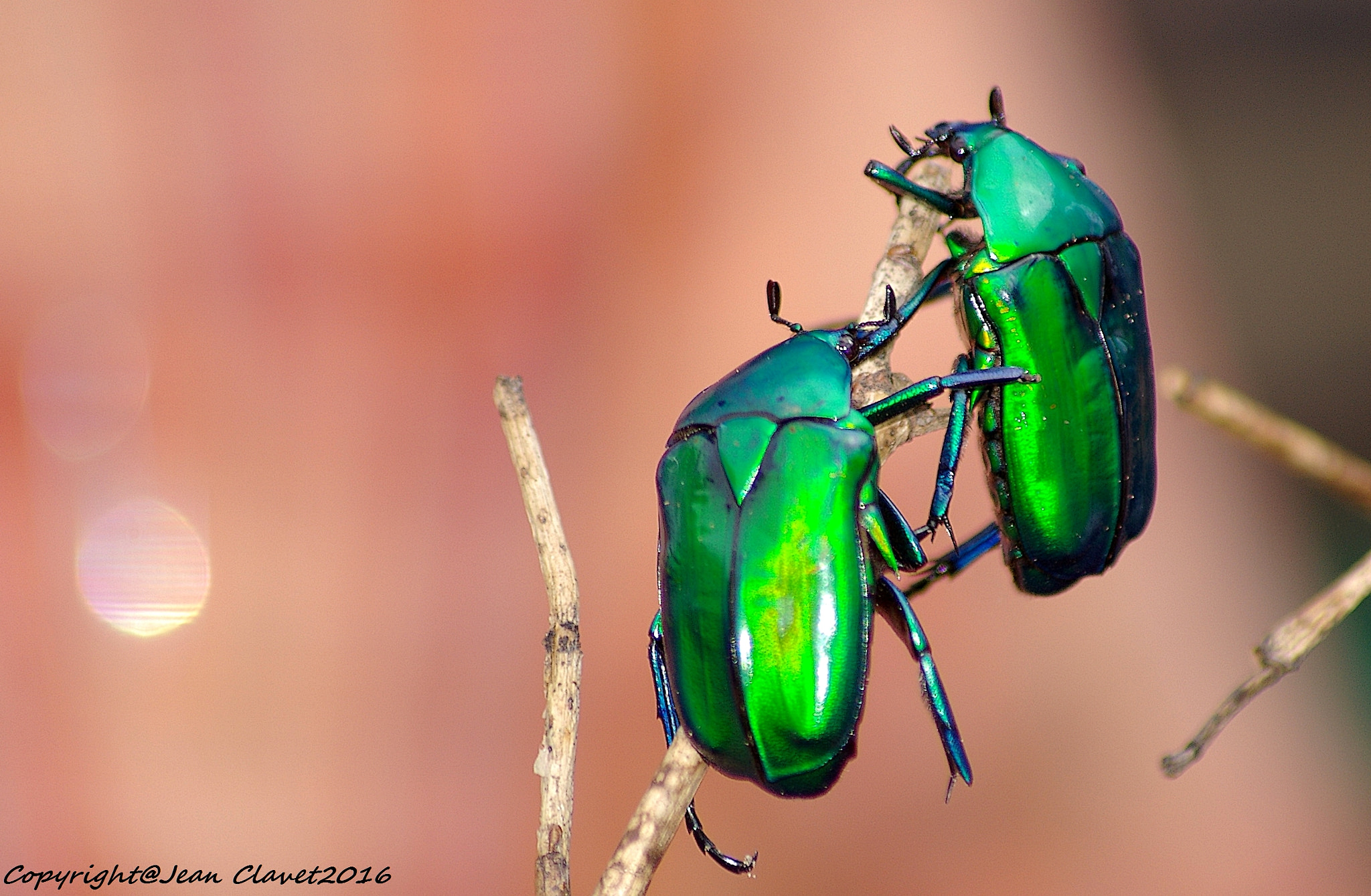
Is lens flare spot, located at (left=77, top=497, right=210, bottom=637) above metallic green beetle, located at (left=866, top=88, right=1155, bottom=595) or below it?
below

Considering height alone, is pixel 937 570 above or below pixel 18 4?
below

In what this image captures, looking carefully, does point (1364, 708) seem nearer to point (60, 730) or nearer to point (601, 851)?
point (601, 851)

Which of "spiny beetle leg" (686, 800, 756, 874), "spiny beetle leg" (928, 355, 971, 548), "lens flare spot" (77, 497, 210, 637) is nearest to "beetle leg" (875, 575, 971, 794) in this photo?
"spiny beetle leg" (928, 355, 971, 548)

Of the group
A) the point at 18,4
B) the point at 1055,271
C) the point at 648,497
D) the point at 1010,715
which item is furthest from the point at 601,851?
the point at 18,4

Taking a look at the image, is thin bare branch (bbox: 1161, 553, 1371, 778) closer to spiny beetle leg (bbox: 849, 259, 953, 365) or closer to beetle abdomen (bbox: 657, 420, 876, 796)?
beetle abdomen (bbox: 657, 420, 876, 796)

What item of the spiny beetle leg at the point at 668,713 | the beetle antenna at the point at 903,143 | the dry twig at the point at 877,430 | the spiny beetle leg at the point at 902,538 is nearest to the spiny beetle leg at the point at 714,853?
the spiny beetle leg at the point at 668,713

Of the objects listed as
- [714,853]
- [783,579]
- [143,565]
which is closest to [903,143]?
[783,579]

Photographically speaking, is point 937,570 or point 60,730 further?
point 60,730
